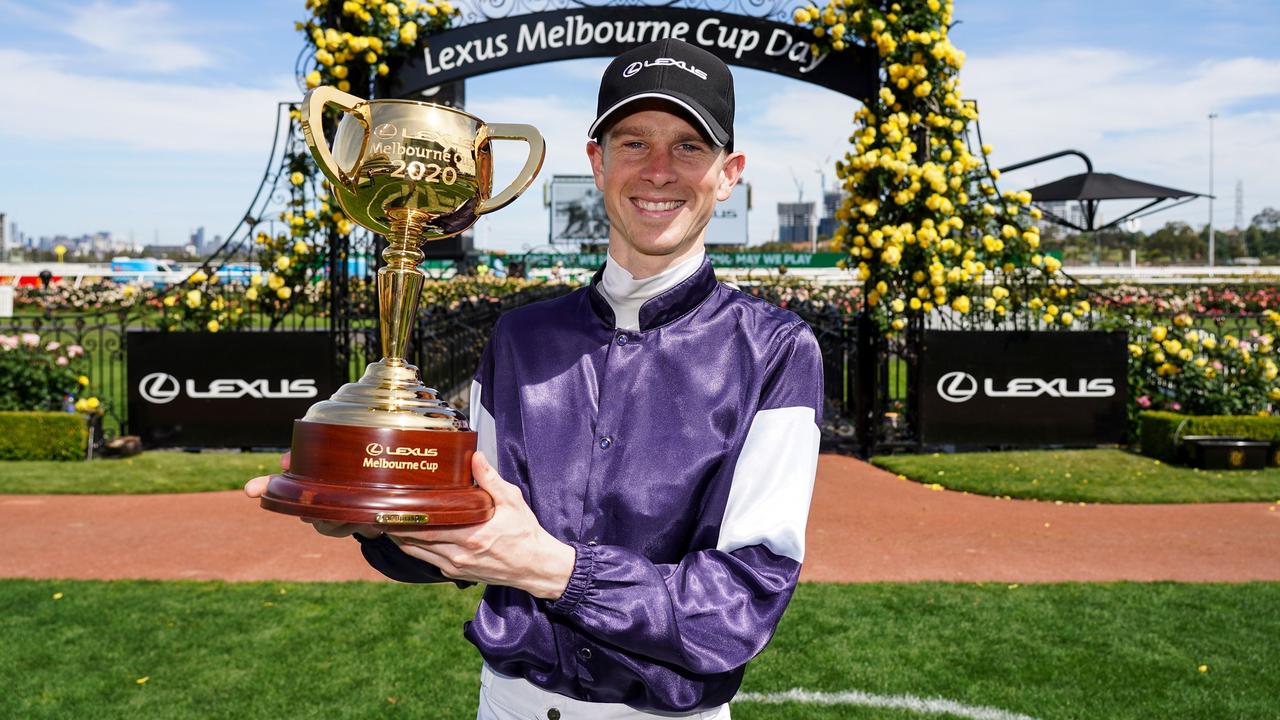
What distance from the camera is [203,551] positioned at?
7.16m

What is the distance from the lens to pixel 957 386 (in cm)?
1101

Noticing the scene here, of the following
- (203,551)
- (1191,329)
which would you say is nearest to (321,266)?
(203,551)

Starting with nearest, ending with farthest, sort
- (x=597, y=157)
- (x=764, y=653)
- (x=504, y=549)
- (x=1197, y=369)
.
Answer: (x=504, y=549), (x=597, y=157), (x=764, y=653), (x=1197, y=369)

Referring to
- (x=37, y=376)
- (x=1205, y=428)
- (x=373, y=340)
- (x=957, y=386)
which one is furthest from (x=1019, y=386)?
(x=37, y=376)

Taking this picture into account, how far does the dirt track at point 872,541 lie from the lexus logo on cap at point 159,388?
2.18 m

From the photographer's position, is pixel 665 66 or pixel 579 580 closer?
pixel 579 580

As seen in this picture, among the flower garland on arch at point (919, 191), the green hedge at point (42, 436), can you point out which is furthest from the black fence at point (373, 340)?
the flower garland on arch at point (919, 191)

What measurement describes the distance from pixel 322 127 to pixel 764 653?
13.8 feet

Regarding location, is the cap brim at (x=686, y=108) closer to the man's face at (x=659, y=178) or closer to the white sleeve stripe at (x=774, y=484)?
the man's face at (x=659, y=178)

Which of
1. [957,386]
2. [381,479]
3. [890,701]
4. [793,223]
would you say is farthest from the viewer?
[793,223]

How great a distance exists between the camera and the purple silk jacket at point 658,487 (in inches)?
60.7

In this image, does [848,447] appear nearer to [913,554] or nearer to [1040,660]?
[913,554]

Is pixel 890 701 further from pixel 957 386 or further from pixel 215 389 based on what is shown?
pixel 215 389

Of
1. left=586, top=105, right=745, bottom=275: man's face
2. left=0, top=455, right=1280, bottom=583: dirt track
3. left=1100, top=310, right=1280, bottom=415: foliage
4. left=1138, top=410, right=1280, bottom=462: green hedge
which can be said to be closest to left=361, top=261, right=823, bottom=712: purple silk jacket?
left=586, top=105, right=745, bottom=275: man's face
